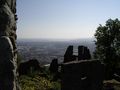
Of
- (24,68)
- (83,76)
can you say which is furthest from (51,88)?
(24,68)

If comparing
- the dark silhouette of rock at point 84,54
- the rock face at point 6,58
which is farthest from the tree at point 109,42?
the rock face at point 6,58

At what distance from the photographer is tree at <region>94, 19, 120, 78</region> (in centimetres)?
4594

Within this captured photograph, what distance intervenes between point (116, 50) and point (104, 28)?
457cm

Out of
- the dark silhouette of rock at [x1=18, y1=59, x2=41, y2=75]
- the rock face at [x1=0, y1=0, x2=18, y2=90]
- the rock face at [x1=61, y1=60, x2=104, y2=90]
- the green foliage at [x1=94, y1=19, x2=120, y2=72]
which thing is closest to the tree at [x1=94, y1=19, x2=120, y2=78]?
the green foliage at [x1=94, y1=19, x2=120, y2=72]

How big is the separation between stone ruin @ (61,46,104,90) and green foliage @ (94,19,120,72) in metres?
27.6

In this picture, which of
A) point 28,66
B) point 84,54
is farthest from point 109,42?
point 84,54

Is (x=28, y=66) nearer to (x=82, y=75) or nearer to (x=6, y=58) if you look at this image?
(x=82, y=75)

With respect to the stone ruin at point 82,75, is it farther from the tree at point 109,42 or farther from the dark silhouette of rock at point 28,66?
the tree at point 109,42

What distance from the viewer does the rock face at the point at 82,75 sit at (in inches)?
648

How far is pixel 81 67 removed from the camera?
17.3 m

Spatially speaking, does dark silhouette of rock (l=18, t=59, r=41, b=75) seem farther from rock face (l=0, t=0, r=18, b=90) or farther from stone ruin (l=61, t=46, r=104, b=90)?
rock face (l=0, t=0, r=18, b=90)

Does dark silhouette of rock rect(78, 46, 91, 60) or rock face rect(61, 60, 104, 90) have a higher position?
dark silhouette of rock rect(78, 46, 91, 60)

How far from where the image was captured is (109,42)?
47.6 m

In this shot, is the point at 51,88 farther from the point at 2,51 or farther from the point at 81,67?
the point at 2,51
